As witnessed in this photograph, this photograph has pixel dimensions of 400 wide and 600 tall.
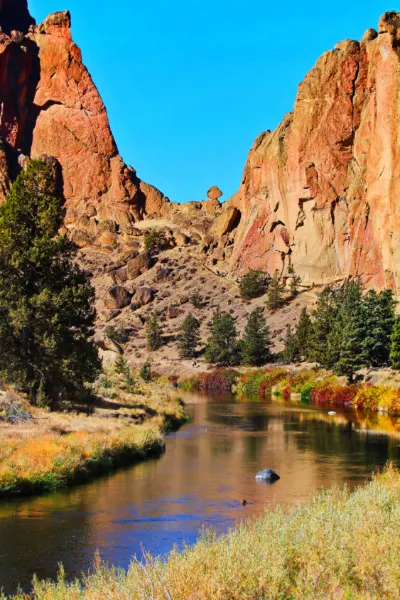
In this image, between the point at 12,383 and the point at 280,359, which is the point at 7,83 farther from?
the point at 12,383

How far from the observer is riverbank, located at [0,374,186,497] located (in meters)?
20.9

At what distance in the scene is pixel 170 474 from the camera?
24375 mm

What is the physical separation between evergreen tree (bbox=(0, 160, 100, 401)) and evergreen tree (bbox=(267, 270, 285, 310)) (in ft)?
204

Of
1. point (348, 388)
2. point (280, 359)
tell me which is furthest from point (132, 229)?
point (348, 388)

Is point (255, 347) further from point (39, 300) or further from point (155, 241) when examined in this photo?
point (39, 300)

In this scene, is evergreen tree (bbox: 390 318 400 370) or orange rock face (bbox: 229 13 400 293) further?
orange rock face (bbox: 229 13 400 293)

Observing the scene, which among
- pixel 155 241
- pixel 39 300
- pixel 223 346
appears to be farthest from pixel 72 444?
pixel 155 241

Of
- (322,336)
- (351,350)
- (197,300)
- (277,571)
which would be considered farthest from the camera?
(197,300)

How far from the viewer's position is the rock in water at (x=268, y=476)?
23.3 m

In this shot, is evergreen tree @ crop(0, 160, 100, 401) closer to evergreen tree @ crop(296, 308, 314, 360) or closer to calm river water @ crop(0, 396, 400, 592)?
calm river water @ crop(0, 396, 400, 592)

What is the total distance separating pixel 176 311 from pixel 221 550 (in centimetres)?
9285

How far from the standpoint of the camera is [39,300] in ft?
107

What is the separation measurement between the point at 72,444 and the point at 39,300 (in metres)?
10.3

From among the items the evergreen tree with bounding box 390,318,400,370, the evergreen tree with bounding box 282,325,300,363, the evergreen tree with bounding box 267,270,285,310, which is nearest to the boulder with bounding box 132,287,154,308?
the evergreen tree with bounding box 267,270,285,310
